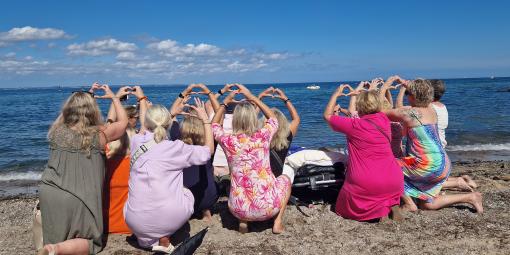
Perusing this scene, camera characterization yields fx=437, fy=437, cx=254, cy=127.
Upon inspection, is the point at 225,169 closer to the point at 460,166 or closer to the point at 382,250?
the point at 382,250

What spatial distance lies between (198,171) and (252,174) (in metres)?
0.85

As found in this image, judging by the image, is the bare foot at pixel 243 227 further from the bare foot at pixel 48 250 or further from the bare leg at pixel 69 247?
the bare foot at pixel 48 250

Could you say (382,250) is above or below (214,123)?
below

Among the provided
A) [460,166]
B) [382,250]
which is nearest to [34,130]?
[460,166]

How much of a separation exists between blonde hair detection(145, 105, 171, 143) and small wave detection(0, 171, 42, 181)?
284 inches

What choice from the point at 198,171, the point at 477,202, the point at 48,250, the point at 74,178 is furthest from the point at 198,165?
the point at 477,202

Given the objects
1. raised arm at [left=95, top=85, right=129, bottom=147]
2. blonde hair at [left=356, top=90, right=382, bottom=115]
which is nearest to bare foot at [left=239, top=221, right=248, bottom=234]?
raised arm at [left=95, top=85, right=129, bottom=147]

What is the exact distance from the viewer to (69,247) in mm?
4105

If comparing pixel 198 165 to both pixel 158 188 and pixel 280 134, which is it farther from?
pixel 280 134

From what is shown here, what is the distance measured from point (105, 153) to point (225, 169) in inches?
82.4

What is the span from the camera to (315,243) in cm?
470

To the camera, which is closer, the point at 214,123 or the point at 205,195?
the point at 214,123

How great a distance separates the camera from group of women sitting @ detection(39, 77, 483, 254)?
4214mm

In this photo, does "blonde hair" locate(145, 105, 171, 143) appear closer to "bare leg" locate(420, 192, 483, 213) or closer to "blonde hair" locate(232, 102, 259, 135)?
"blonde hair" locate(232, 102, 259, 135)
